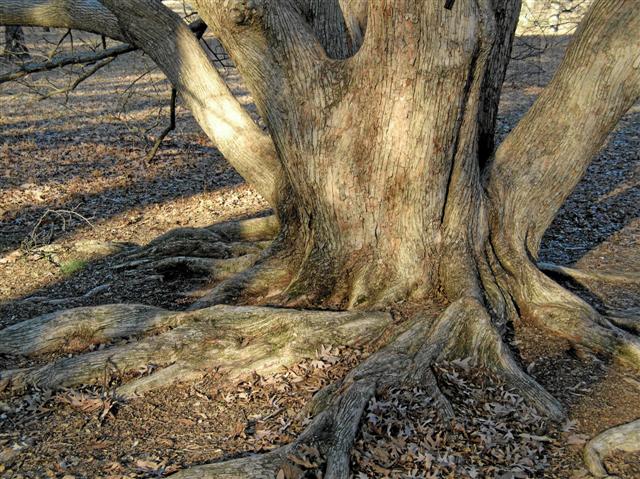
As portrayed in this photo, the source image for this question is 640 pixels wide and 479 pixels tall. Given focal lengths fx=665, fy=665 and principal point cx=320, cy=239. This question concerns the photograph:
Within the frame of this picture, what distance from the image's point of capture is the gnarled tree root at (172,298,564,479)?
11.9 feet

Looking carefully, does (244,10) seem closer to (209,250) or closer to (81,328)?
(81,328)

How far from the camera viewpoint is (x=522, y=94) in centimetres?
1717

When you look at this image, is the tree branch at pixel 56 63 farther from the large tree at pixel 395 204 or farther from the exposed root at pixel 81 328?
the exposed root at pixel 81 328

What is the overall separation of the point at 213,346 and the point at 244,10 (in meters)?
2.42

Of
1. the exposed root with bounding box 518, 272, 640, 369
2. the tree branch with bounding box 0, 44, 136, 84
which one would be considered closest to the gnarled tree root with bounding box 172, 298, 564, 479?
the exposed root with bounding box 518, 272, 640, 369

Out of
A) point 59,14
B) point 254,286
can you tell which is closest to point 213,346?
point 254,286

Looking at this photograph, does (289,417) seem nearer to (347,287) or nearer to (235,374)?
(235,374)

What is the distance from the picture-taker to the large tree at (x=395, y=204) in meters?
4.53

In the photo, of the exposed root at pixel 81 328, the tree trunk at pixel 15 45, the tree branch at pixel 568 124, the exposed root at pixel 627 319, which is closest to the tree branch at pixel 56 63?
the tree trunk at pixel 15 45

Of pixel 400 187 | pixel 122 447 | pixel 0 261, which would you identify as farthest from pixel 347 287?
pixel 0 261

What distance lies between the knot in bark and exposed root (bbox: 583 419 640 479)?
3.57 metres

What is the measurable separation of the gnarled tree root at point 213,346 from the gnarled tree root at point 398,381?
0.37 metres

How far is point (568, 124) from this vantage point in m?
5.31

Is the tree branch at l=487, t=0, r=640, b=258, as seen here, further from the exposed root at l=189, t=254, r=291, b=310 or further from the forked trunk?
the exposed root at l=189, t=254, r=291, b=310
